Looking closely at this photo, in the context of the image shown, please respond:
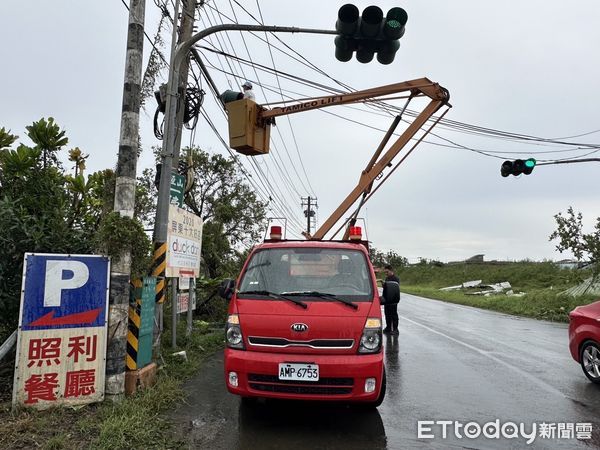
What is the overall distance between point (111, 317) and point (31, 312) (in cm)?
80

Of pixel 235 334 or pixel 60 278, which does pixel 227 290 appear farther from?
pixel 60 278

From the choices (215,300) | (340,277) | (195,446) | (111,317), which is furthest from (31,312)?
(215,300)

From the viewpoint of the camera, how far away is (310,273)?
5.17 metres

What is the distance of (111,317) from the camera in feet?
16.2

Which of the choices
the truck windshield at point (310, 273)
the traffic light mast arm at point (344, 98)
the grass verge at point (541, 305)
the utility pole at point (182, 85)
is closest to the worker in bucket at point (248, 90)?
the traffic light mast arm at point (344, 98)

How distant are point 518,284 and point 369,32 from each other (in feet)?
114

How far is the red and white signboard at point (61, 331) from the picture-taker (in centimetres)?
445

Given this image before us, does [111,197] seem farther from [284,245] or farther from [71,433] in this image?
[71,433]

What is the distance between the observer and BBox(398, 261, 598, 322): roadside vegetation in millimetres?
19266

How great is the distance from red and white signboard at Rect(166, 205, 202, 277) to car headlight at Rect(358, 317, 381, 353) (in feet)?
12.6

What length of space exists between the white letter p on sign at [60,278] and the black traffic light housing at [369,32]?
421 centimetres

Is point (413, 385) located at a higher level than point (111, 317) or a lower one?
lower

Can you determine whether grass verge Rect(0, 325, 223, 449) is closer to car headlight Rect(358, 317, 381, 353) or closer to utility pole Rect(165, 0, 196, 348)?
car headlight Rect(358, 317, 381, 353)

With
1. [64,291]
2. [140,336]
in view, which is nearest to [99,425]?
[140,336]
